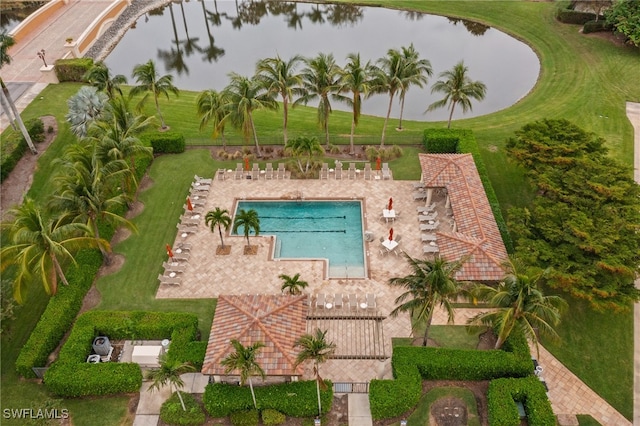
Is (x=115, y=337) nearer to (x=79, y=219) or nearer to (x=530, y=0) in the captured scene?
(x=79, y=219)

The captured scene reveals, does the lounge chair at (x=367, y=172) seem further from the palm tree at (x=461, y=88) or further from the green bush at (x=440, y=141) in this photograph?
the palm tree at (x=461, y=88)

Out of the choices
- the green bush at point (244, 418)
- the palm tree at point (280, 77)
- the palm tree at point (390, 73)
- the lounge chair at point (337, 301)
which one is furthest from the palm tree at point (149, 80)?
the green bush at point (244, 418)

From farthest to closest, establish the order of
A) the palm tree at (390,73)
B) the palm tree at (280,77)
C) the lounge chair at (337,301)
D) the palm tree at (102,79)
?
the palm tree at (102,79) < the palm tree at (390,73) < the palm tree at (280,77) < the lounge chair at (337,301)

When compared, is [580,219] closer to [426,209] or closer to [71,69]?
[426,209]

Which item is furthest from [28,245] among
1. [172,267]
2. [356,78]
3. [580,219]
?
[580,219]

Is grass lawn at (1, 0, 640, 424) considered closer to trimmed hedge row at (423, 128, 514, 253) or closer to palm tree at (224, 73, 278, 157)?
trimmed hedge row at (423, 128, 514, 253)

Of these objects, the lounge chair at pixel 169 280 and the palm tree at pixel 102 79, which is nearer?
the lounge chair at pixel 169 280
